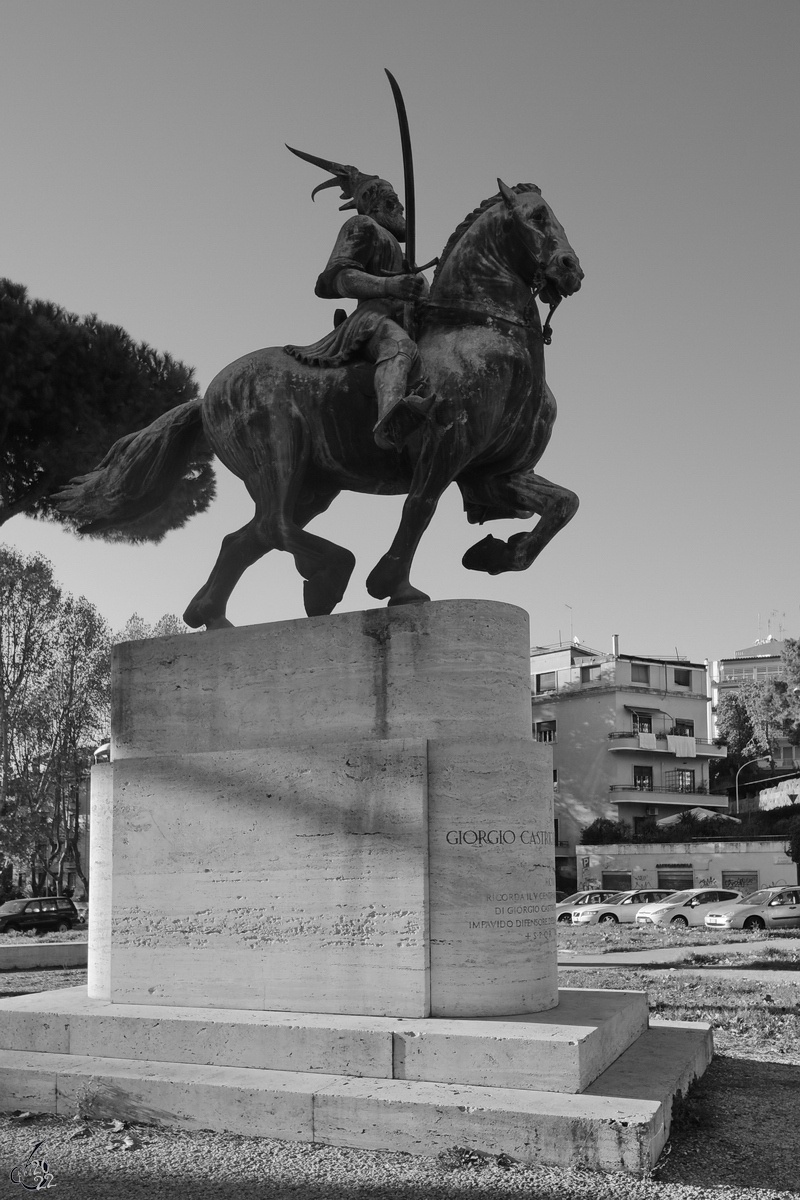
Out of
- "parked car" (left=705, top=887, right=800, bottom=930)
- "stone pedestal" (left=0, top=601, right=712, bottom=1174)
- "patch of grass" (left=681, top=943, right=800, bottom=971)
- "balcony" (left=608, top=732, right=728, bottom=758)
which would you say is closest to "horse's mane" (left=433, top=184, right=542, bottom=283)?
"stone pedestal" (left=0, top=601, right=712, bottom=1174)

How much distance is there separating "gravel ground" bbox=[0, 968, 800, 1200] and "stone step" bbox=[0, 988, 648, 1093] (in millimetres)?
435

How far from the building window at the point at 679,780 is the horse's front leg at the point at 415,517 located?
49402 millimetres

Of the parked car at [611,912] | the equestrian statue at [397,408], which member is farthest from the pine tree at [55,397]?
the parked car at [611,912]

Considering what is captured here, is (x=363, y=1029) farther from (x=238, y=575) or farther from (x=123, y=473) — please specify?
(x=123, y=473)

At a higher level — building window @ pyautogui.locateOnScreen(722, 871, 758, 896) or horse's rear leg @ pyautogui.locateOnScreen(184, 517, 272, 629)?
horse's rear leg @ pyautogui.locateOnScreen(184, 517, 272, 629)

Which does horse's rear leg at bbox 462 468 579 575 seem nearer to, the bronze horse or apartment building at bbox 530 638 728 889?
the bronze horse

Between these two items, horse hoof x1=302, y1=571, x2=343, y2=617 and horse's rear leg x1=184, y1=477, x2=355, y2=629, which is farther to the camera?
horse hoof x1=302, y1=571, x2=343, y2=617

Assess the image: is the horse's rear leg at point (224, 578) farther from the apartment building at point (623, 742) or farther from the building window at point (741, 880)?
the apartment building at point (623, 742)

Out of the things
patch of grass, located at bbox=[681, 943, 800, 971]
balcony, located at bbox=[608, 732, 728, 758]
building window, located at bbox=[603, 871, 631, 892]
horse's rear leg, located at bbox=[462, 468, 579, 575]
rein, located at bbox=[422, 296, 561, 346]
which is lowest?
building window, located at bbox=[603, 871, 631, 892]

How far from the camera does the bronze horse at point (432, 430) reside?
6.55 m

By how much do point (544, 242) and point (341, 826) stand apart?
3.62 metres

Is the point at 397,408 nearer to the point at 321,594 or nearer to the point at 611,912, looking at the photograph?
the point at 321,594

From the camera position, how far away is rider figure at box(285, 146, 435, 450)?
6.34 m

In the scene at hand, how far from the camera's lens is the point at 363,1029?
17.1 ft
